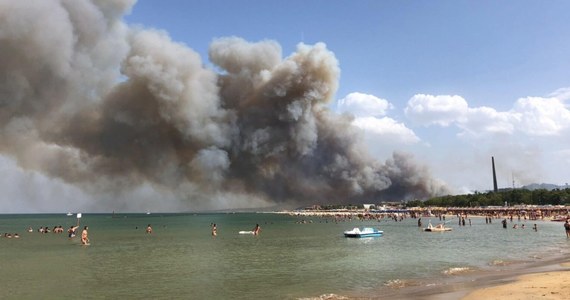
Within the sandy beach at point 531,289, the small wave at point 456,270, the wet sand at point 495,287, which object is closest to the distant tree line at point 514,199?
the small wave at point 456,270

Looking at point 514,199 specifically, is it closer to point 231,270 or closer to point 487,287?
point 231,270

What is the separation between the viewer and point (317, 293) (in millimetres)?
17781

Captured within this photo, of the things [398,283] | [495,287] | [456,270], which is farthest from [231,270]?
[495,287]

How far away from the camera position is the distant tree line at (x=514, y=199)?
4656 inches

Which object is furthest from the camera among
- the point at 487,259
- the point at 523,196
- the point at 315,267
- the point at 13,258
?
the point at 523,196

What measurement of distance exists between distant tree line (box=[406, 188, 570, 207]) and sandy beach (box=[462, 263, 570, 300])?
113037 mm

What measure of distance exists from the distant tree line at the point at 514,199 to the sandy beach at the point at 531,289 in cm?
11304

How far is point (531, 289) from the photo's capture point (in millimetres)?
15875

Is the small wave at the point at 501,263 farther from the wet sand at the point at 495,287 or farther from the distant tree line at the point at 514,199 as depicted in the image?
the distant tree line at the point at 514,199

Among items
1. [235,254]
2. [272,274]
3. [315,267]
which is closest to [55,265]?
[235,254]

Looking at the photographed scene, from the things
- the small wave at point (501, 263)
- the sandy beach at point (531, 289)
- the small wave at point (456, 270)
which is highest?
the sandy beach at point (531, 289)

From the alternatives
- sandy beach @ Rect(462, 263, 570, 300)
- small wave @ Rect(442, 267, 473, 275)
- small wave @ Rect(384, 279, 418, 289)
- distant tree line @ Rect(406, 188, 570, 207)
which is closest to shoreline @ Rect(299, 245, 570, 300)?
sandy beach @ Rect(462, 263, 570, 300)

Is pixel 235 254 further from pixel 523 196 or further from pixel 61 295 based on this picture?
pixel 523 196

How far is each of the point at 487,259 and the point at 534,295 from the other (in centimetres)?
1460
